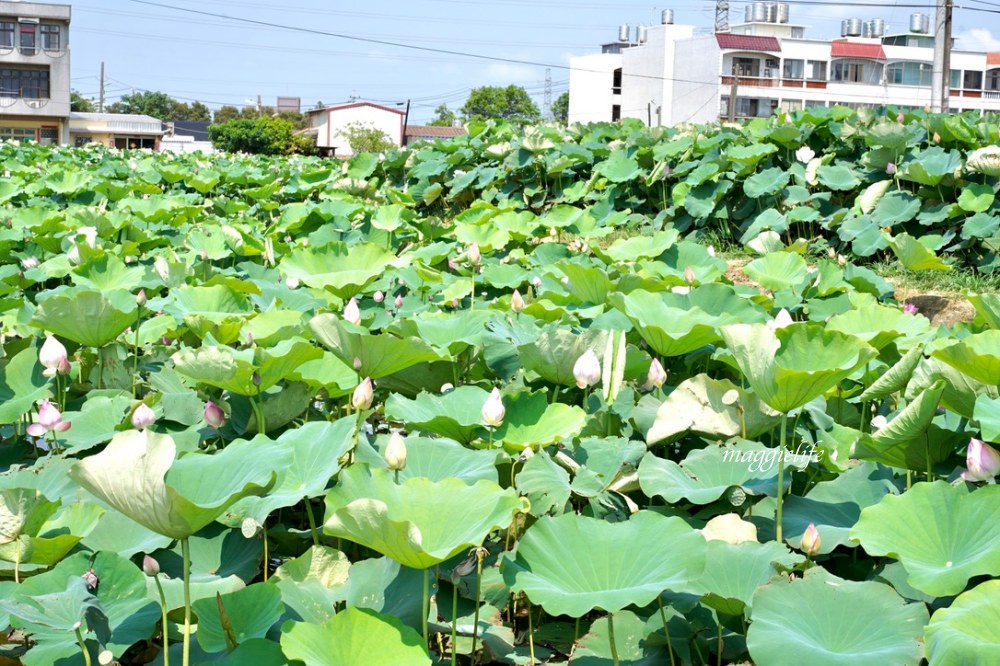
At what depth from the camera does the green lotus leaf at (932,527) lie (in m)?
1.20

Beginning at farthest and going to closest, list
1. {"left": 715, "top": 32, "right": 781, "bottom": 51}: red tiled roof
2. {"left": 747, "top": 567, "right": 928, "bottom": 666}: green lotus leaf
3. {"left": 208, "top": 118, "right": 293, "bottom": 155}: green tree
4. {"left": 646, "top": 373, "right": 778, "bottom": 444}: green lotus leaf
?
{"left": 715, "top": 32, "right": 781, "bottom": 51}: red tiled roof < {"left": 208, "top": 118, "right": 293, "bottom": 155}: green tree < {"left": 646, "top": 373, "right": 778, "bottom": 444}: green lotus leaf < {"left": 747, "top": 567, "right": 928, "bottom": 666}: green lotus leaf

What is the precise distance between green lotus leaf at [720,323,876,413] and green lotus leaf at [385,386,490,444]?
46 centimetres

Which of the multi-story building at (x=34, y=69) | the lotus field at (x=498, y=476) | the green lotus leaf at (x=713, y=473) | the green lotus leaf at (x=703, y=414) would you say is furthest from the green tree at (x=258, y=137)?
the green lotus leaf at (x=713, y=473)

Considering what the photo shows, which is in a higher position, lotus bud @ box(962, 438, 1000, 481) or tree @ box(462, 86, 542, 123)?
tree @ box(462, 86, 542, 123)

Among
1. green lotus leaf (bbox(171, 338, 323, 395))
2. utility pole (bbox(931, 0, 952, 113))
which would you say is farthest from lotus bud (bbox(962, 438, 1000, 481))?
utility pole (bbox(931, 0, 952, 113))

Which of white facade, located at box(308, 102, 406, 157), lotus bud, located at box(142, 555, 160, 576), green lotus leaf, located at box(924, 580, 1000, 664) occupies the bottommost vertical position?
lotus bud, located at box(142, 555, 160, 576)

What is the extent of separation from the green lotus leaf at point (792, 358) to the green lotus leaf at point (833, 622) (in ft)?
1.01

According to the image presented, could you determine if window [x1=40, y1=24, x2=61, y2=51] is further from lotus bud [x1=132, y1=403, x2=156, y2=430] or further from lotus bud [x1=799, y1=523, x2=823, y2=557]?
lotus bud [x1=799, y1=523, x2=823, y2=557]

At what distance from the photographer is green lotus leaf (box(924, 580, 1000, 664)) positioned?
97cm

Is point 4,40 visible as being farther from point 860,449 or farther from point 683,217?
point 860,449

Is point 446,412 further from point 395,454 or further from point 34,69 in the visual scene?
point 34,69

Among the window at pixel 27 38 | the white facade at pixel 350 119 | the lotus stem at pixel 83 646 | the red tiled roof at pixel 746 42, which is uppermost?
the red tiled roof at pixel 746 42

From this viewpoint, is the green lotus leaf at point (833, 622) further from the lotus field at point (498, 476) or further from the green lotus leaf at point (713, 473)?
the green lotus leaf at point (713, 473)

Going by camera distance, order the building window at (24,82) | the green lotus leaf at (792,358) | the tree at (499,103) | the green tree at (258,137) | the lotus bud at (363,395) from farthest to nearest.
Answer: the tree at (499,103), the green tree at (258,137), the building window at (24,82), the lotus bud at (363,395), the green lotus leaf at (792,358)
